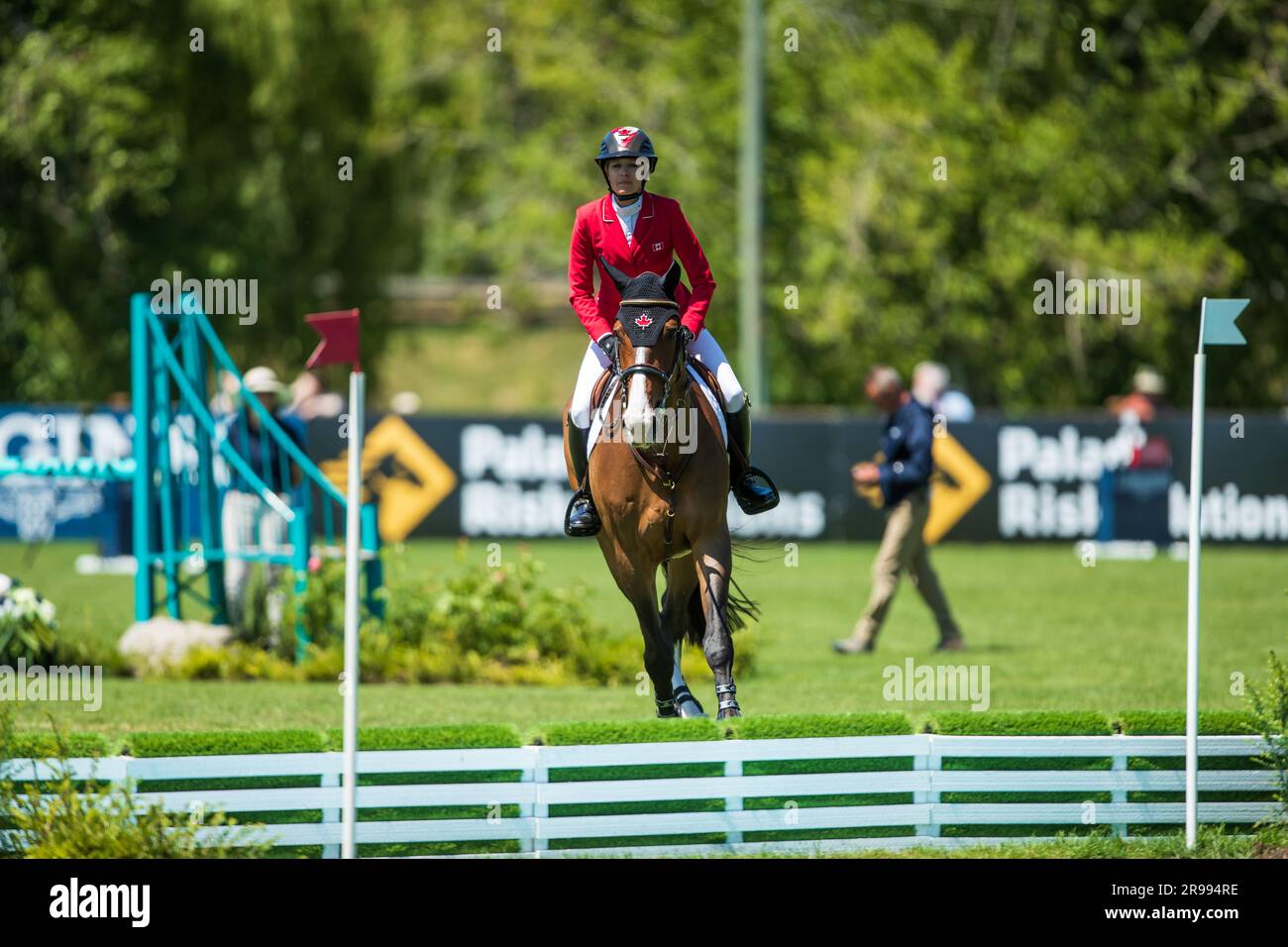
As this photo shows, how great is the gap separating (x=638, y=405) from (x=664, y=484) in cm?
79

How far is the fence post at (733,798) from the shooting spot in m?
8.02

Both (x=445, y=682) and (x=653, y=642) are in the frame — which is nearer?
(x=653, y=642)

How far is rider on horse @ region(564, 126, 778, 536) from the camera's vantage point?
29.2ft

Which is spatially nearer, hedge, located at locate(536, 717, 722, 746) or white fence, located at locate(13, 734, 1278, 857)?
white fence, located at locate(13, 734, 1278, 857)

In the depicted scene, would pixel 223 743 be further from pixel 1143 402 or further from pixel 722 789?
pixel 1143 402

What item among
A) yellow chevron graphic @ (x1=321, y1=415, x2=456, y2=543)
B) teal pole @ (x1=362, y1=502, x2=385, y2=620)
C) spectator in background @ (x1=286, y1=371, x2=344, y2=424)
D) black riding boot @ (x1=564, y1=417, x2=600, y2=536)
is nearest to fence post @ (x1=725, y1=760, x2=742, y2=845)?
black riding boot @ (x1=564, y1=417, x2=600, y2=536)

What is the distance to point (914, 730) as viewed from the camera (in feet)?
28.2

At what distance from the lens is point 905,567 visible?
14.6 metres

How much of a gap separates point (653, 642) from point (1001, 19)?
24.7 metres

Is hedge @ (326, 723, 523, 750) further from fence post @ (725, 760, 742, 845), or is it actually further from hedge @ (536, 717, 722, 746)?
fence post @ (725, 760, 742, 845)

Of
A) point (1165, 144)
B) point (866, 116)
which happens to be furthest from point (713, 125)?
point (1165, 144)

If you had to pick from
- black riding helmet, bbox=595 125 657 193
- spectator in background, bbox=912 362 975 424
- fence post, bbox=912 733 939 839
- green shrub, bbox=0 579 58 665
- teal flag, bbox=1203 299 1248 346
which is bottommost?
fence post, bbox=912 733 939 839

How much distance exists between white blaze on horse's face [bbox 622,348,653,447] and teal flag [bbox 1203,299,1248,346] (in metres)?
2.71

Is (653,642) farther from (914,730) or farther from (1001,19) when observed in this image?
(1001,19)
